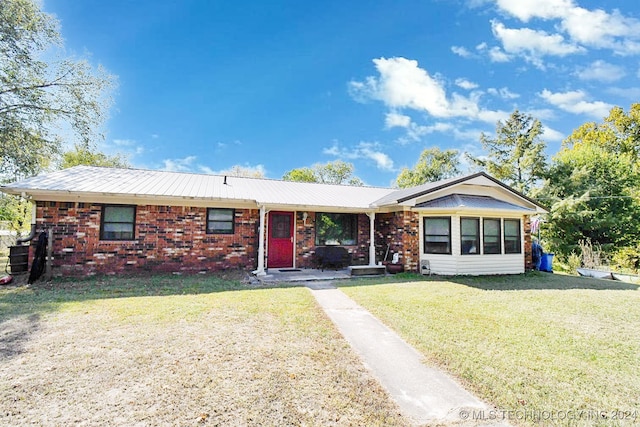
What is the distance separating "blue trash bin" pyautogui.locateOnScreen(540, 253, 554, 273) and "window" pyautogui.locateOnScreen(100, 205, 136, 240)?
51.7ft

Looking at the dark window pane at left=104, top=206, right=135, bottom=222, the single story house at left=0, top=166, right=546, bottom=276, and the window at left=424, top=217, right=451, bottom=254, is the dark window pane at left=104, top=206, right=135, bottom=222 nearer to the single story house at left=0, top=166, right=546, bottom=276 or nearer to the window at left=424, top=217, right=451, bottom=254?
the single story house at left=0, top=166, right=546, bottom=276

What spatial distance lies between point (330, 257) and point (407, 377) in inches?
302

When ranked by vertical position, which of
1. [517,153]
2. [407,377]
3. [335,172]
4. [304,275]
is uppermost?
[335,172]

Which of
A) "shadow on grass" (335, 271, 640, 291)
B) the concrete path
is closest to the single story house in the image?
"shadow on grass" (335, 271, 640, 291)

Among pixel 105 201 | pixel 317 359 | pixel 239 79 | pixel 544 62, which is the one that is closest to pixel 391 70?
pixel 544 62

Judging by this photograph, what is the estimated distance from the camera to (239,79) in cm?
1360

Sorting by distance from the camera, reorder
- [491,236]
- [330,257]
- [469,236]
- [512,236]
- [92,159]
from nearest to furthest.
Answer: [469,236] < [491,236] < [330,257] < [512,236] < [92,159]

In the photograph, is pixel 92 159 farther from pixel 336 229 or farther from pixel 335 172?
pixel 335 172

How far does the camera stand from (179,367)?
3367 mm

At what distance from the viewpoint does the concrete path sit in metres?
2.73

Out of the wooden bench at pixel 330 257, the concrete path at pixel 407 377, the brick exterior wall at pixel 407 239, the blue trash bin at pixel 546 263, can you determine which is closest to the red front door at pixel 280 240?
the wooden bench at pixel 330 257

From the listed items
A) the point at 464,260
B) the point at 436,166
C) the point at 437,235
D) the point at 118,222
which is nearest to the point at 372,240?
the point at 437,235

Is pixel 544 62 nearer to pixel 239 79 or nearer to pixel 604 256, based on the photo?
pixel 604 256

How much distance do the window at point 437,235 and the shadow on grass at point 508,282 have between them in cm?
105
